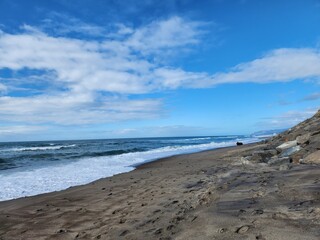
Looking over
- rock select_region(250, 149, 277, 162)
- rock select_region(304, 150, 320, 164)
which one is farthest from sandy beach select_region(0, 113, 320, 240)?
rock select_region(250, 149, 277, 162)

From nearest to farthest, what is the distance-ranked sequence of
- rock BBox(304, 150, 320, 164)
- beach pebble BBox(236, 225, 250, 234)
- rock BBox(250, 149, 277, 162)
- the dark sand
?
1. beach pebble BBox(236, 225, 250, 234)
2. the dark sand
3. rock BBox(304, 150, 320, 164)
4. rock BBox(250, 149, 277, 162)

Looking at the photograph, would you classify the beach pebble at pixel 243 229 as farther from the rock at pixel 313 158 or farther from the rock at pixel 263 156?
the rock at pixel 263 156

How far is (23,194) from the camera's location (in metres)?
9.90

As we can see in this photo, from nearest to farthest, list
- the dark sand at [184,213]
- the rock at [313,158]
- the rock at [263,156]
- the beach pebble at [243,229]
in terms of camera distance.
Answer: the beach pebble at [243,229] → the dark sand at [184,213] → the rock at [313,158] → the rock at [263,156]

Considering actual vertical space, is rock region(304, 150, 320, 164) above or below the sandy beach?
above

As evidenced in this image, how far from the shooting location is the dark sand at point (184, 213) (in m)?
3.99

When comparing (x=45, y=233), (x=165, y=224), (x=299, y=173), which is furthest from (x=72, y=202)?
(x=299, y=173)

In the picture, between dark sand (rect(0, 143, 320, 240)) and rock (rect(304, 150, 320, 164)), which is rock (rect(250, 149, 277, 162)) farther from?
dark sand (rect(0, 143, 320, 240))

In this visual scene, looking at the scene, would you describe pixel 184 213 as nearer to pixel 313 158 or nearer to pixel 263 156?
pixel 313 158

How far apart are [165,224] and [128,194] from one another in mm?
3664

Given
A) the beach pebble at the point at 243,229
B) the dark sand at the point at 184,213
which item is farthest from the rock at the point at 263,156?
the beach pebble at the point at 243,229

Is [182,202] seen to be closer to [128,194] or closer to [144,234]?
[144,234]

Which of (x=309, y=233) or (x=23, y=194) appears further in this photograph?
(x=23, y=194)

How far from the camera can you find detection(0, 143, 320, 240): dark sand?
3.99 m
